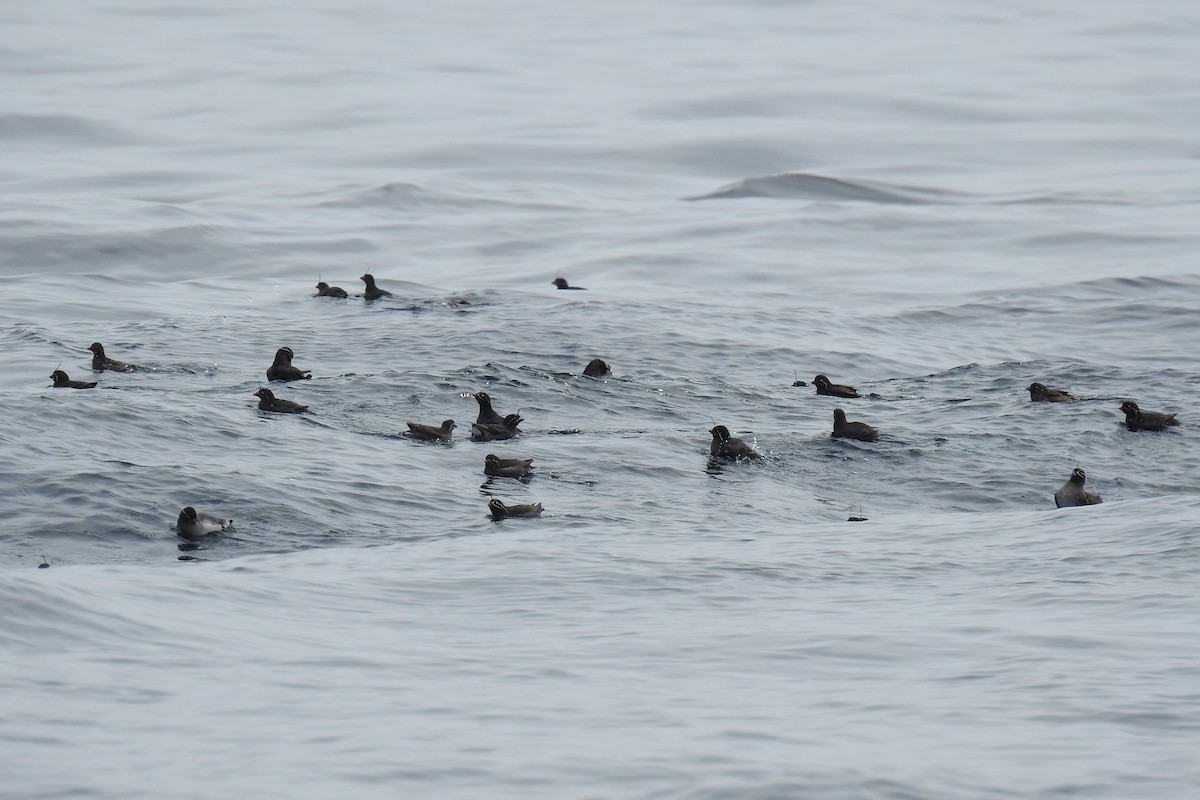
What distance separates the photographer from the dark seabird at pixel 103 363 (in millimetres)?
23750

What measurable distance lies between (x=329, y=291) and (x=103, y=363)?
752cm

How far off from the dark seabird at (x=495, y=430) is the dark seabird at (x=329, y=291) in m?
10.2

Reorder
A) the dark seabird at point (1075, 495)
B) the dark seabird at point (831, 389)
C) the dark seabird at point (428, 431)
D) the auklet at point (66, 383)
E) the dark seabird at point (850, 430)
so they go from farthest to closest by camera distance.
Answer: the dark seabird at point (831, 389) < the auklet at point (66, 383) < the dark seabird at point (850, 430) < the dark seabird at point (428, 431) < the dark seabird at point (1075, 495)

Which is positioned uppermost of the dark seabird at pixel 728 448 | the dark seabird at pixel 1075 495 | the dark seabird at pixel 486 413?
the dark seabird at pixel 486 413

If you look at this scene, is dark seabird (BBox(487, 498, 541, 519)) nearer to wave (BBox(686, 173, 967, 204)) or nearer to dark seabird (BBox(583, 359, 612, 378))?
dark seabird (BBox(583, 359, 612, 378))

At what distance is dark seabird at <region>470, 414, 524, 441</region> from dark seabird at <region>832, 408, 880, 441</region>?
4129mm

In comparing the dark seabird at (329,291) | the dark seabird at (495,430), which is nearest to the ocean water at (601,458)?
the dark seabird at (495,430)

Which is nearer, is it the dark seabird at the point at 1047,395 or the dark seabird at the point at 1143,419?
the dark seabird at the point at 1143,419

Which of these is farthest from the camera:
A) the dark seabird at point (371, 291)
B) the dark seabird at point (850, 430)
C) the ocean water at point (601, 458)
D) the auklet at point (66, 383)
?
the dark seabird at point (371, 291)

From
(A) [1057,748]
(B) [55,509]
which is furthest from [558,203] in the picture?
(A) [1057,748]

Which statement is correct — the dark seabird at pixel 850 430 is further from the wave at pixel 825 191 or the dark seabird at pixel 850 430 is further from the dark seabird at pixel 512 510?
the wave at pixel 825 191

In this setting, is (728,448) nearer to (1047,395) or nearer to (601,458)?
(601,458)

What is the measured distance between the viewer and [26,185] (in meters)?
44.3

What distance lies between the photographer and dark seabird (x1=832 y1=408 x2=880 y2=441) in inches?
836
